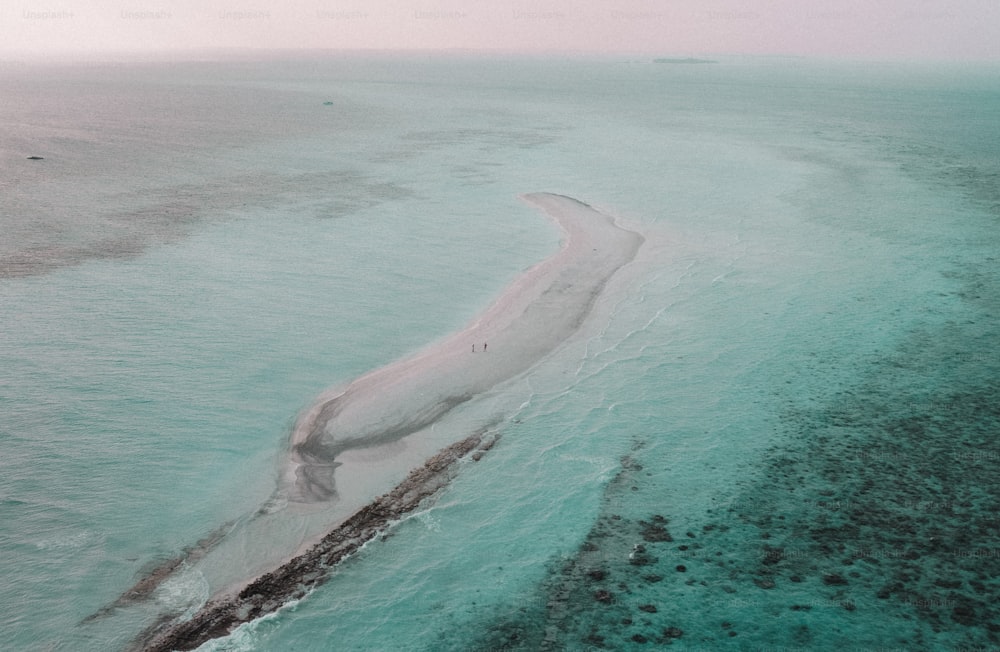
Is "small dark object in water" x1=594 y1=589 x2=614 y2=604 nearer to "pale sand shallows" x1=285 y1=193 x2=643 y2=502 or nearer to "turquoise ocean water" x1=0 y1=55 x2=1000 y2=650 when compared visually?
"turquoise ocean water" x1=0 y1=55 x2=1000 y2=650

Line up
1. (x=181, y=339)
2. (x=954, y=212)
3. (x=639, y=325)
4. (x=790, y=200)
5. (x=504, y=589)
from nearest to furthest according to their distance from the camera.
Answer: (x=504, y=589), (x=181, y=339), (x=639, y=325), (x=954, y=212), (x=790, y=200)

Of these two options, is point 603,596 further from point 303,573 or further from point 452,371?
point 452,371

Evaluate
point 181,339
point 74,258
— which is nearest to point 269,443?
point 181,339

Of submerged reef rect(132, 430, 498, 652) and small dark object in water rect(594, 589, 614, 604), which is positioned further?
small dark object in water rect(594, 589, 614, 604)

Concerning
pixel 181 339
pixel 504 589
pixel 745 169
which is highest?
pixel 745 169

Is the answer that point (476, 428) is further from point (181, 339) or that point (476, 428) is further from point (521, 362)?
point (181, 339)

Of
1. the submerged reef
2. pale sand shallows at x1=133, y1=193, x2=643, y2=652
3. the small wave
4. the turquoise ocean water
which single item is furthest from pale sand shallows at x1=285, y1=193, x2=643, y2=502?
the small wave
